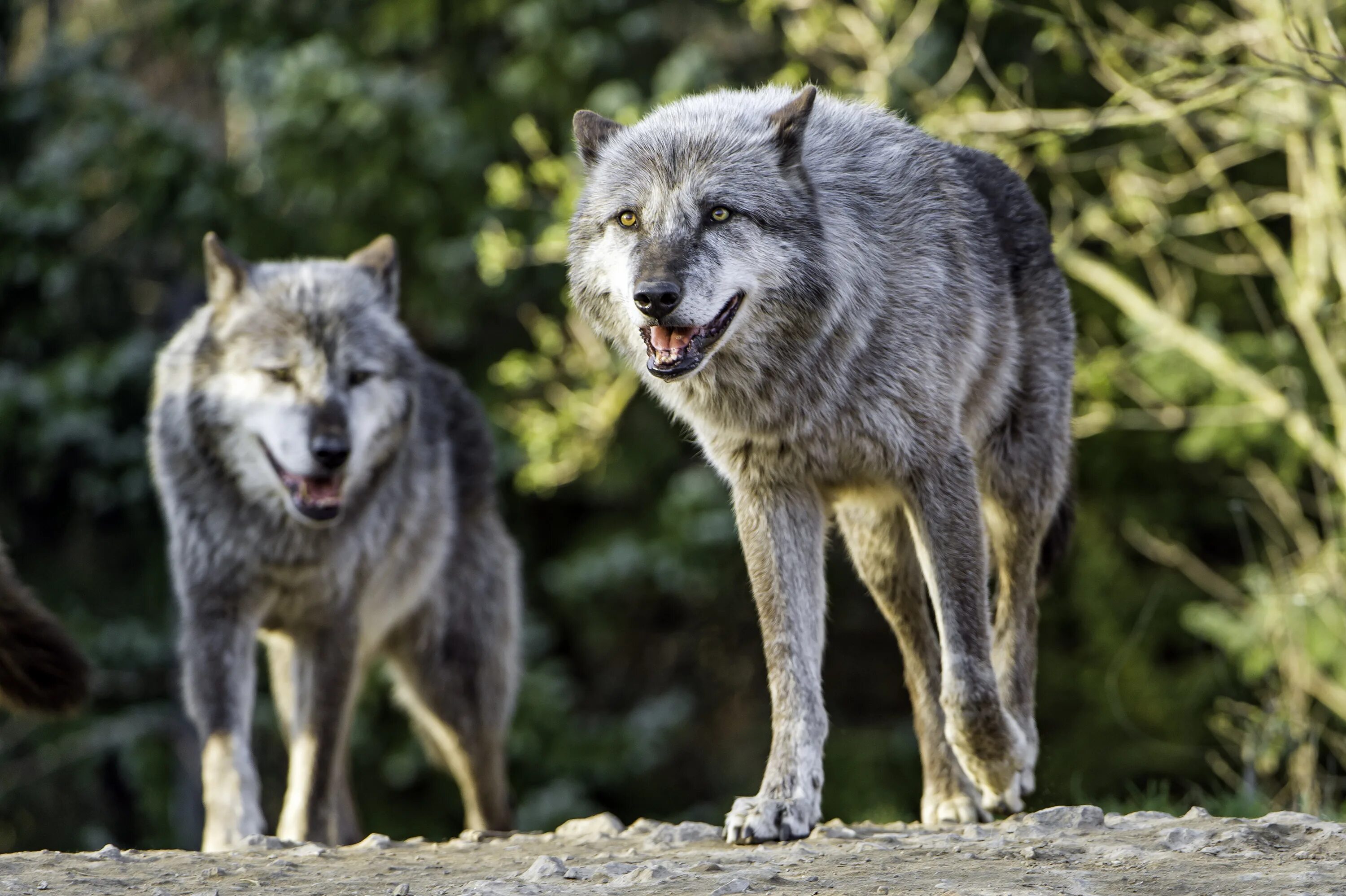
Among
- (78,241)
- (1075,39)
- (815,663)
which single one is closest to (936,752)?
(815,663)

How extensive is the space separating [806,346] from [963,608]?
0.82 metres

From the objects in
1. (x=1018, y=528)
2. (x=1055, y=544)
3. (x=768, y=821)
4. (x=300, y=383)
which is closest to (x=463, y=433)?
(x=300, y=383)

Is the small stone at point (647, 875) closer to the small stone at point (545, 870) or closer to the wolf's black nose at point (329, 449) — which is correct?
the small stone at point (545, 870)

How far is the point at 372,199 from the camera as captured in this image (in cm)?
1119

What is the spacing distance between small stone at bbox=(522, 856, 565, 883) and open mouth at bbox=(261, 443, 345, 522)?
264cm

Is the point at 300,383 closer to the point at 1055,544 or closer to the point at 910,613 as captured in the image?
the point at 910,613

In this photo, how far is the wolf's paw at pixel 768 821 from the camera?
390cm

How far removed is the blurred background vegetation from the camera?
9.62 metres

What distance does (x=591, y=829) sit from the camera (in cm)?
438

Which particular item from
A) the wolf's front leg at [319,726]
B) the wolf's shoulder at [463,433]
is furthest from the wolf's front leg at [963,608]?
the wolf's shoulder at [463,433]

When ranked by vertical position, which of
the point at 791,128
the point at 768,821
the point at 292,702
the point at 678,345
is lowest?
the point at 768,821

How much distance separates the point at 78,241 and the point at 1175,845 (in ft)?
34.3

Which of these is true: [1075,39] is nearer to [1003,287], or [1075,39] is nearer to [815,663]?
[1003,287]

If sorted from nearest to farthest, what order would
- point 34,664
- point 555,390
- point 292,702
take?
point 34,664
point 292,702
point 555,390
